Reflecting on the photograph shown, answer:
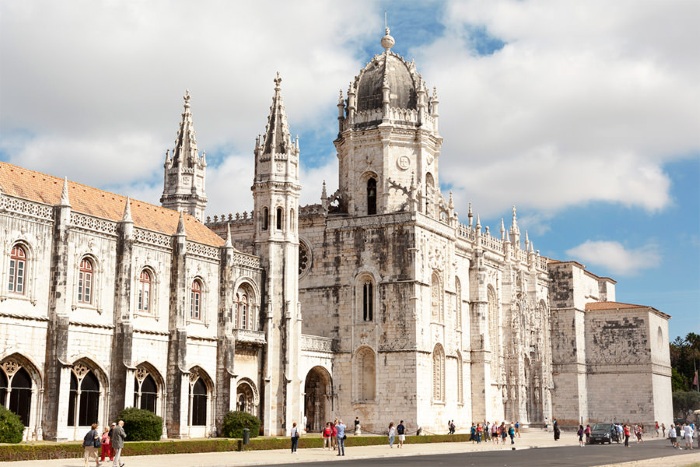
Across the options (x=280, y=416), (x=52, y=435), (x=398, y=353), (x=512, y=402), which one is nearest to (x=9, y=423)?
(x=52, y=435)

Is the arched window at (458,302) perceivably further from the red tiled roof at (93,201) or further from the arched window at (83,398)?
the arched window at (83,398)

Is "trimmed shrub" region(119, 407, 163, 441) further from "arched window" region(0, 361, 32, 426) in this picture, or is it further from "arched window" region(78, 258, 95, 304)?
"arched window" region(78, 258, 95, 304)

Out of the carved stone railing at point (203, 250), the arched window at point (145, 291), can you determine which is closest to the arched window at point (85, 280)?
the arched window at point (145, 291)

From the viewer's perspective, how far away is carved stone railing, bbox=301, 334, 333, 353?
165ft

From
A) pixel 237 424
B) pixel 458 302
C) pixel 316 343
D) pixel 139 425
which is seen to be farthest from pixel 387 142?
pixel 139 425

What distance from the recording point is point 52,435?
34.8m

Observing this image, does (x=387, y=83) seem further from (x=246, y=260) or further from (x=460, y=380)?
(x=460, y=380)

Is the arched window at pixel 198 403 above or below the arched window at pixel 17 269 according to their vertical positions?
below

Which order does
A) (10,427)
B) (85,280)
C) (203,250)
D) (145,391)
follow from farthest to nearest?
1. (203,250)
2. (145,391)
3. (85,280)
4. (10,427)

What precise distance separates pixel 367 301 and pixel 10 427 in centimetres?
2578

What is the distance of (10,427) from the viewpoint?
1231 inches

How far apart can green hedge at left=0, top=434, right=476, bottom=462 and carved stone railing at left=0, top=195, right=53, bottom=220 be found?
28.7ft

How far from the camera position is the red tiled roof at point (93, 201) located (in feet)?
124

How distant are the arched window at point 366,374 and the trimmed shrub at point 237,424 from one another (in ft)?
36.6
